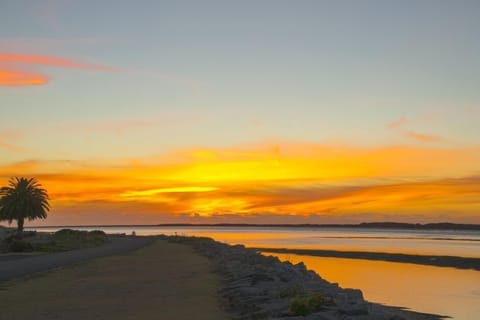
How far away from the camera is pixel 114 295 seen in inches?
769

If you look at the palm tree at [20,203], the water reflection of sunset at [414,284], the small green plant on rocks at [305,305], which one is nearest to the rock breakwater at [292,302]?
the small green plant on rocks at [305,305]

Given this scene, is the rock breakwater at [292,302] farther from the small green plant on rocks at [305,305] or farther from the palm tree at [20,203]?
the palm tree at [20,203]

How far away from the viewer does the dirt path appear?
612 inches

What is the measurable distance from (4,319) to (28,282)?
908 cm

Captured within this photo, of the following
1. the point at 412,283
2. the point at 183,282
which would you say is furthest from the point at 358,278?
the point at 183,282

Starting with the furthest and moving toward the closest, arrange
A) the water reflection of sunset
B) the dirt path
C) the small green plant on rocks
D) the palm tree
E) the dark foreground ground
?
the palm tree → the water reflection of sunset → the dirt path → the dark foreground ground → the small green plant on rocks

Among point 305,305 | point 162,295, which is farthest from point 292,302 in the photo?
point 162,295

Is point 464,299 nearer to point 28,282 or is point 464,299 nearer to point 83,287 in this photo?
point 83,287

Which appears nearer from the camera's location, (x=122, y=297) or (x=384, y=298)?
(x=122, y=297)

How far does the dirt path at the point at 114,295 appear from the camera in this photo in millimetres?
15539

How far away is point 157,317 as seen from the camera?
589 inches

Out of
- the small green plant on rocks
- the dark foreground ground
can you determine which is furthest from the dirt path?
the small green plant on rocks

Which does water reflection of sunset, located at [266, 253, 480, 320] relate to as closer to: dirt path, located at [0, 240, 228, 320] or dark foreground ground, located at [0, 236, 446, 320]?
dark foreground ground, located at [0, 236, 446, 320]

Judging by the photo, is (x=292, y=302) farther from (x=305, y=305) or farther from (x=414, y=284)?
(x=414, y=284)
